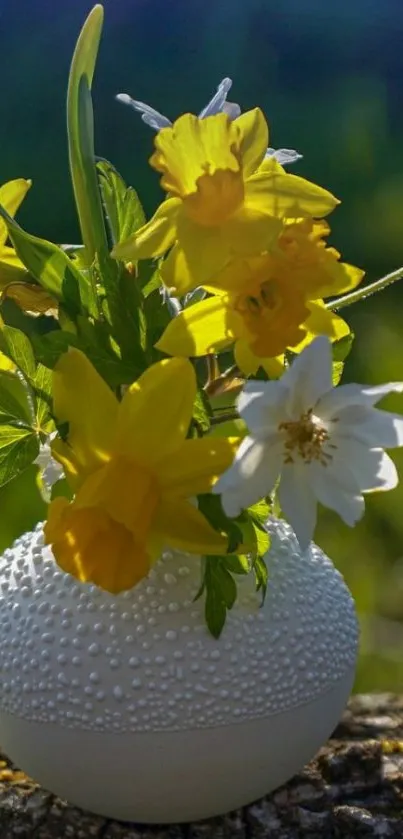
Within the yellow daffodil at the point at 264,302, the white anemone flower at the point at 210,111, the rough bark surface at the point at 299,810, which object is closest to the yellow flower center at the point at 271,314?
the yellow daffodil at the point at 264,302

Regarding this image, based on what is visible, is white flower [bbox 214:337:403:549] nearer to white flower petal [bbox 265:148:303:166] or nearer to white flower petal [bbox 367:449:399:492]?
white flower petal [bbox 367:449:399:492]

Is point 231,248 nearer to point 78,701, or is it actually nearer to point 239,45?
point 78,701

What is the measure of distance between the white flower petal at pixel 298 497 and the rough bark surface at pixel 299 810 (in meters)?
0.29

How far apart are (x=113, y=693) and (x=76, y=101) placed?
1.09 ft

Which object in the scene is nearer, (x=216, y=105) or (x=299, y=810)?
(x=216, y=105)

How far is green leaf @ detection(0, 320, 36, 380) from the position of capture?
535mm

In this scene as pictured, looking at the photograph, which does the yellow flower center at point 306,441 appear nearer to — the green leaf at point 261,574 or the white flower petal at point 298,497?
the white flower petal at point 298,497

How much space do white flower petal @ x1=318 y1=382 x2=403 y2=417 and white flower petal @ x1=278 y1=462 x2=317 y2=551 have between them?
3cm

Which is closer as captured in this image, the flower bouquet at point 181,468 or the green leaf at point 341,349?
the flower bouquet at point 181,468

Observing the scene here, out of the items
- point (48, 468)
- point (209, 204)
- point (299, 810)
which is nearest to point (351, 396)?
point (209, 204)

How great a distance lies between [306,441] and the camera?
437mm

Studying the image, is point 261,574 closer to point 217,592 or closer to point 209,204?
point 217,592

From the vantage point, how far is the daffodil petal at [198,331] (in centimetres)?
48

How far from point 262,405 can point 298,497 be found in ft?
0.17
